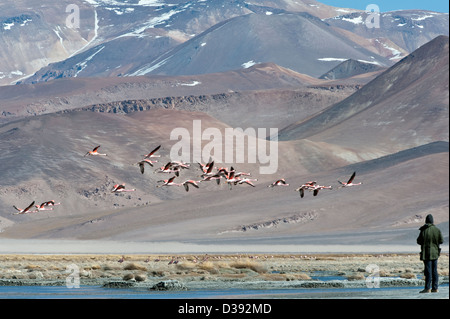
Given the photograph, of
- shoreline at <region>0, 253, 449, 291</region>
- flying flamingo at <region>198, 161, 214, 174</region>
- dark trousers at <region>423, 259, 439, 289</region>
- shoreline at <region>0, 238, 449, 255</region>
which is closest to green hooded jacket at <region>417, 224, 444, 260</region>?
dark trousers at <region>423, 259, 439, 289</region>

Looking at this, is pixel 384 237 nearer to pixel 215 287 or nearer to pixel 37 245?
pixel 37 245

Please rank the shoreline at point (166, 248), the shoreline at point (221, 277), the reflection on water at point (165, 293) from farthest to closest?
the shoreline at point (166, 248)
the shoreline at point (221, 277)
the reflection on water at point (165, 293)

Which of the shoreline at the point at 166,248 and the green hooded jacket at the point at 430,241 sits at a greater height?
the green hooded jacket at the point at 430,241

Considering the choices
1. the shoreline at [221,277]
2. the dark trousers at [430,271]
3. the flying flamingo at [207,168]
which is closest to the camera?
the dark trousers at [430,271]

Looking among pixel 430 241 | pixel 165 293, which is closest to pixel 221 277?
pixel 165 293

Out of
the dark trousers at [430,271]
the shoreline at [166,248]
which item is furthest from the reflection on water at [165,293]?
the shoreline at [166,248]

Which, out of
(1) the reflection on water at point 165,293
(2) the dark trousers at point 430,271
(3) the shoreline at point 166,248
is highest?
(2) the dark trousers at point 430,271

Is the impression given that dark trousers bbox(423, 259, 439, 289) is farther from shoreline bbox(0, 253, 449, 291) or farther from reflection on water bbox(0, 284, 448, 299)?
shoreline bbox(0, 253, 449, 291)

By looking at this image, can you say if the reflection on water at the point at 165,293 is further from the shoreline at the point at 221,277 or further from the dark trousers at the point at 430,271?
the dark trousers at the point at 430,271

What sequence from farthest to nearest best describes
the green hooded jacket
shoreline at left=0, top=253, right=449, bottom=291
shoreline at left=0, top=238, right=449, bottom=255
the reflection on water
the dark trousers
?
shoreline at left=0, top=238, right=449, bottom=255, shoreline at left=0, top=253, right=449, bottom=291, the reflection on water, the dark trousers, the green hooded jacket
